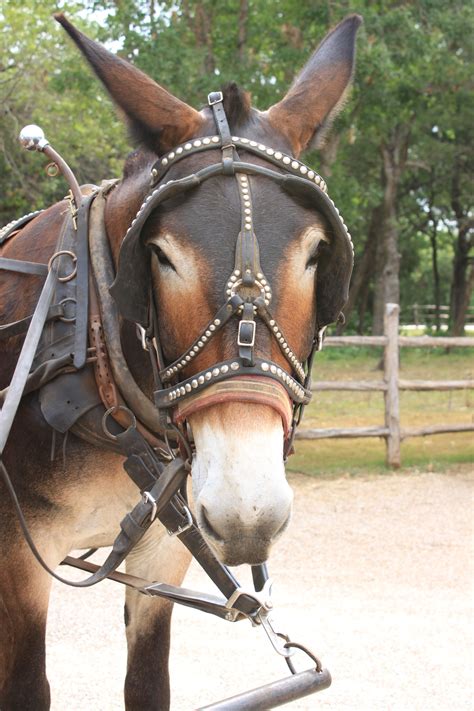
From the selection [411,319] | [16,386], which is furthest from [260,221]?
[411,319]

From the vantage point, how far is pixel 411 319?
34.2 metres

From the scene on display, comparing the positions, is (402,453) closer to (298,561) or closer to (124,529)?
(298,561)

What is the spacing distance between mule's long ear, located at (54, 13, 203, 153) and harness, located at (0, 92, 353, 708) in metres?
0.07

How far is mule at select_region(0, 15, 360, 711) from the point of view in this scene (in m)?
1.72

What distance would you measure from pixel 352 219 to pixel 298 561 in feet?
24.0

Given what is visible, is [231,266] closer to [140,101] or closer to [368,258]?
[140,101]

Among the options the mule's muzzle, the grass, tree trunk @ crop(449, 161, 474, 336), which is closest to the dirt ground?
the grass

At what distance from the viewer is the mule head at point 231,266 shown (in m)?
1.68

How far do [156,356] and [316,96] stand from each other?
2.70 feet

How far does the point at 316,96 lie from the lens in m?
2.20

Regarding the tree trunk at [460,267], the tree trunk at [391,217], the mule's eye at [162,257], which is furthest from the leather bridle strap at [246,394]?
the tree trunk at [460,267]

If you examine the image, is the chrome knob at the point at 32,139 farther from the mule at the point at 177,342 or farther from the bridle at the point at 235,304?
the bridle at the point at 235,304

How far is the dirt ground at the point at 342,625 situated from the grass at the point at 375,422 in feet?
6.24

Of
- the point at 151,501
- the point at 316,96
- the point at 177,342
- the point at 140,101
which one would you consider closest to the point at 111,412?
the point at 151,501
